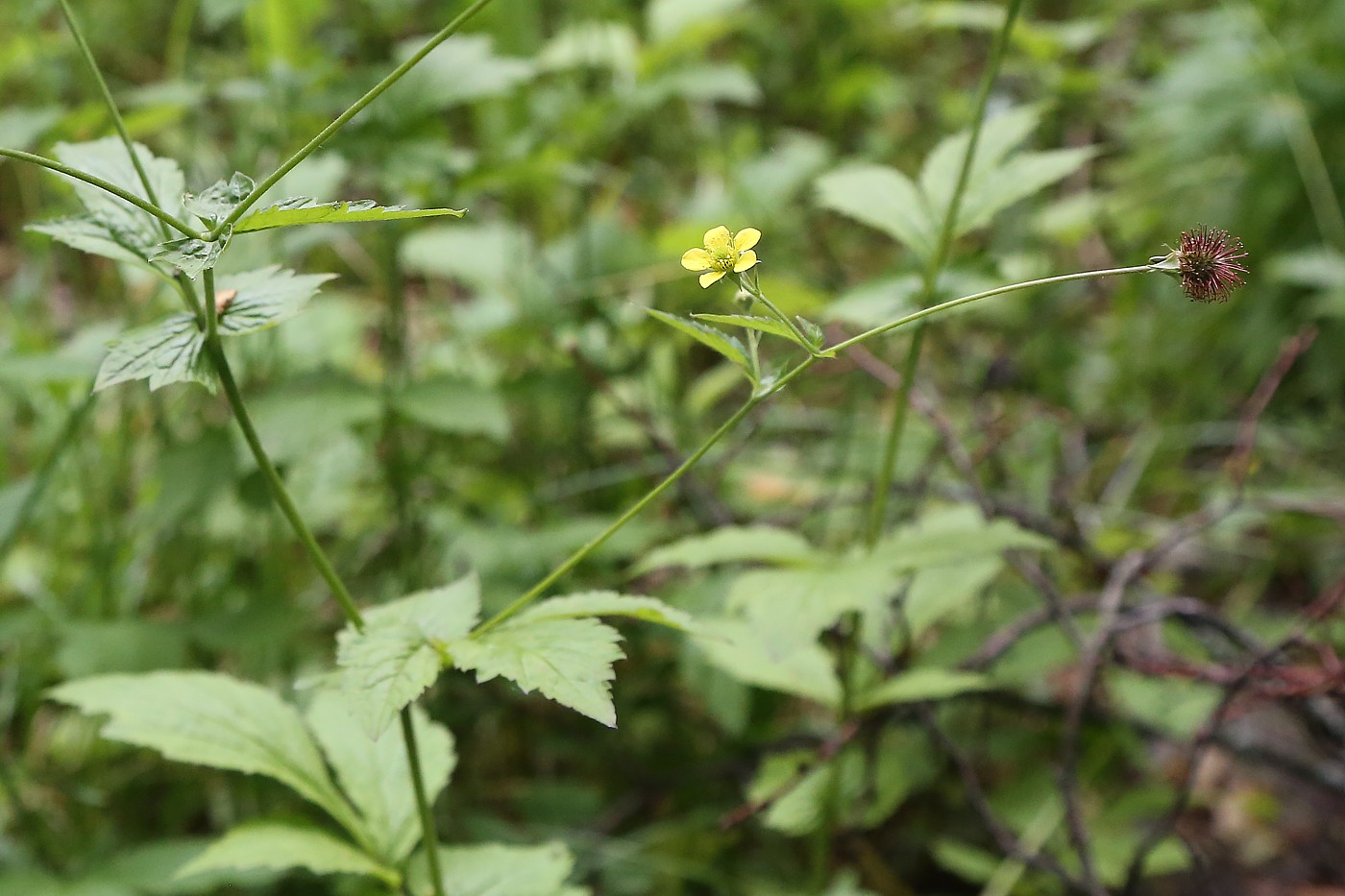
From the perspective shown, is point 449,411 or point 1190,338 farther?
point 1190,338

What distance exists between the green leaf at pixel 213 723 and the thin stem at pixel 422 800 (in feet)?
0.43

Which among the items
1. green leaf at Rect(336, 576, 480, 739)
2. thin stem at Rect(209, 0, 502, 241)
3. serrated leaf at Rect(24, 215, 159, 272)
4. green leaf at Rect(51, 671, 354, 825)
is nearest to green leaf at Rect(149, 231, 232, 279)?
thin stem at Rect(209, 0, 502, 241)

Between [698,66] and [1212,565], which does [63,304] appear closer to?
[698,66]

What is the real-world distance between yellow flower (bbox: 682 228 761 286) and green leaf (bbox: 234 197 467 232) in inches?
7.0

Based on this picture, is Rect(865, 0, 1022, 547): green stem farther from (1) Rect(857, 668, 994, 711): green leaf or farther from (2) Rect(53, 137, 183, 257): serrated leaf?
(2) Rect(53, 137, 183, 257): serrated leaf

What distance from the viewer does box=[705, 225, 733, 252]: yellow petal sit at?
0.74 meters

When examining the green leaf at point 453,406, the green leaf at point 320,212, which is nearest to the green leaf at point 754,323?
the green leaf at point 320,212

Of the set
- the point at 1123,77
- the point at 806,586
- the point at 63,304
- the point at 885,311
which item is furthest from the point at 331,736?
the point at 1123,77

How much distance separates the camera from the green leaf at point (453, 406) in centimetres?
153

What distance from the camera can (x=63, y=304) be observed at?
2.33 meters

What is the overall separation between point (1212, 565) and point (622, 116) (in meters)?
1.56

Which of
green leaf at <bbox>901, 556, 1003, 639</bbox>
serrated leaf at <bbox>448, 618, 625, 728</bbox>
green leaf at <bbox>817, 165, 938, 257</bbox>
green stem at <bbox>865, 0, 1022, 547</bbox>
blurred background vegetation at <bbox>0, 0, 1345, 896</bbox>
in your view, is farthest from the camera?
blurred background vegetation at <bbox>0, 0, 1345, 896</bbox>

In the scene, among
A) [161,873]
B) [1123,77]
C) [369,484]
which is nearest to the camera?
[161,873]

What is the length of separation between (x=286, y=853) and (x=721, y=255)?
2.17 ft
